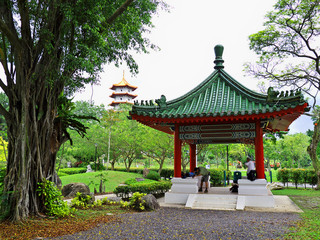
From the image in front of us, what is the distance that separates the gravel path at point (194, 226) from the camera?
4910 mm

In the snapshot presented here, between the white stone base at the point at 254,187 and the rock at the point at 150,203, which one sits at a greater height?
the white stone base at the point at 254,187

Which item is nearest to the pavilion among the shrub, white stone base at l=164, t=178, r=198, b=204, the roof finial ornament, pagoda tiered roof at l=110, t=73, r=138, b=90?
the roof finial ornament

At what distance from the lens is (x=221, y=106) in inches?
353

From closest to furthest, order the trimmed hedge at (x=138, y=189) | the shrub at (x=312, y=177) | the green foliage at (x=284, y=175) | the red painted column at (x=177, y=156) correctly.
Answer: the red painted column at (x=177, y=156) < the trimmed hedge at (x=138, y=189) < the shrub at (x=312, y=177) < the green foliage at (x=284, y=175)

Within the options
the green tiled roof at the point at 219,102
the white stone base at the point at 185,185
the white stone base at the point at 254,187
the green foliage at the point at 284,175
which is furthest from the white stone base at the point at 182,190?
the green foliage at the point at 284,175

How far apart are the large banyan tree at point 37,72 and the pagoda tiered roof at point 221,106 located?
2843 mm

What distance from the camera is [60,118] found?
729 centimetres

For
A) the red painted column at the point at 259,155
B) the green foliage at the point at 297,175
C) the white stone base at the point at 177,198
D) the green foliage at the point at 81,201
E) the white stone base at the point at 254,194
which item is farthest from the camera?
the green foliage at the point at 297,175

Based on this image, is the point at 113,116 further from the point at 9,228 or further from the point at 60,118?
the point at 9,228

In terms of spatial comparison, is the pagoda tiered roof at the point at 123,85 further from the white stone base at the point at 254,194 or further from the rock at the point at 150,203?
the rock at the point at 150,203

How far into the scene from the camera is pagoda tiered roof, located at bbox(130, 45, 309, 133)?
776 cm

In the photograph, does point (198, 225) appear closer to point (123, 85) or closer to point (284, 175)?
point (284, 175)

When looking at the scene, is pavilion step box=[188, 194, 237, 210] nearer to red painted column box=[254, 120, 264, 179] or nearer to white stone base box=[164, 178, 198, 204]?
white stone base box=[164, 178, 198, 204]

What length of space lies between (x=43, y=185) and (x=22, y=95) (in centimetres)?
224
